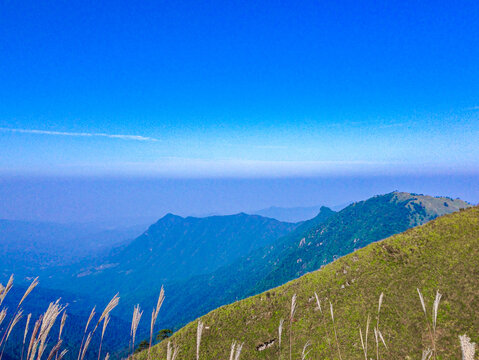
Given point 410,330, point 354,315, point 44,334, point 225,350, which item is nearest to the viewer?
point 44,334

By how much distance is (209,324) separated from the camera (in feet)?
189

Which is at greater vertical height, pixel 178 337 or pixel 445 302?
pixel 445 302

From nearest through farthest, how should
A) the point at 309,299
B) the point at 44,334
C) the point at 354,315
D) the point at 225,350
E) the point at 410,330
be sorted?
the point at 44,334 < the point at 410,330 < the point at 354,315 < the point at 225,350 < the point at 309,299

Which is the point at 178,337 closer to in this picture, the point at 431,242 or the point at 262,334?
the point at 262,334

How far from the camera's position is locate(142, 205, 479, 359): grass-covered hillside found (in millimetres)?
39344

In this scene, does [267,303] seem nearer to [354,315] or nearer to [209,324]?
[209,324]

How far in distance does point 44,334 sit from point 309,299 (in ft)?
181

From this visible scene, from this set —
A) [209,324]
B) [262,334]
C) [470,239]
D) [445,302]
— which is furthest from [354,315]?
[209,324]

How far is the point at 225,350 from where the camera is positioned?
1986 inches

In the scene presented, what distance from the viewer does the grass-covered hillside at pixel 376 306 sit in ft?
129

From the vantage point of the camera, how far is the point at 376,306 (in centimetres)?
4812

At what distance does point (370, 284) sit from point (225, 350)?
32.8 metres

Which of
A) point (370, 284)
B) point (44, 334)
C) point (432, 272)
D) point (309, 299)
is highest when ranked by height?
point (44, 334)

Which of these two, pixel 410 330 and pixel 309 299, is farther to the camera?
pixel 309 299
